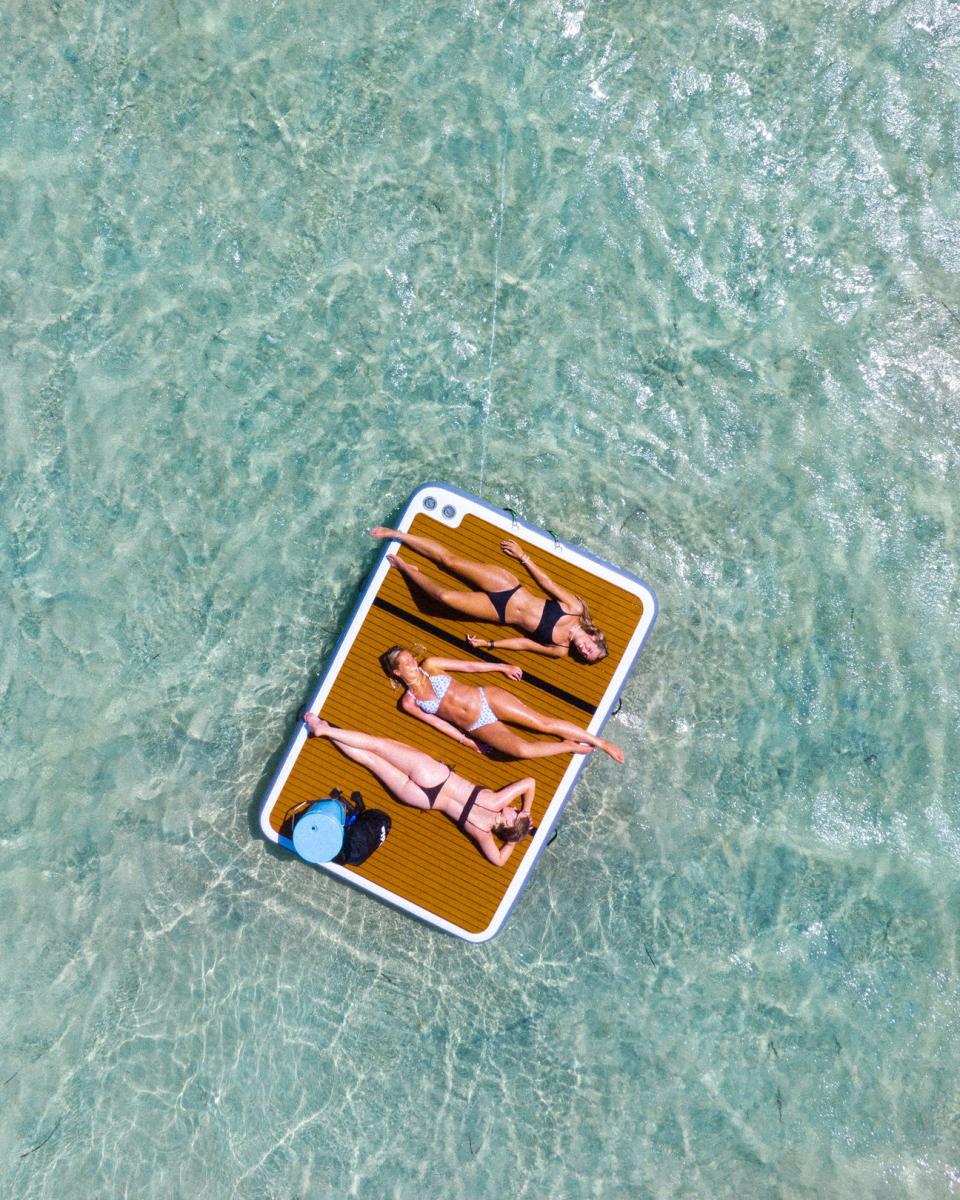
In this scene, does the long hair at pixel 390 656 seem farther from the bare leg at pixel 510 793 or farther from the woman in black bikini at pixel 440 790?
the bare leg at pixel 510 793

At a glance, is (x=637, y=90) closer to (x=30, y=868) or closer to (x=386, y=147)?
(x=386, y=147)

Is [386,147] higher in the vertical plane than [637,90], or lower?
lower

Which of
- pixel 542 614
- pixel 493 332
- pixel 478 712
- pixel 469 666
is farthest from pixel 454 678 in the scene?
pixel 493 332

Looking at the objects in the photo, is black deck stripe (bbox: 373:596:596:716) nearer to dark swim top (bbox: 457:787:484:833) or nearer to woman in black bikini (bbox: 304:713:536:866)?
woman in black bikini (bbox: 304:713:536:866)

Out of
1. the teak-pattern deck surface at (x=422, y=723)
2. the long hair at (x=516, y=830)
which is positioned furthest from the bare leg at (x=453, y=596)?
the long hair at (x=516, y=830)

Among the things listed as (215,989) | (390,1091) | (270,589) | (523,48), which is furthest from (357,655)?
(523,48)

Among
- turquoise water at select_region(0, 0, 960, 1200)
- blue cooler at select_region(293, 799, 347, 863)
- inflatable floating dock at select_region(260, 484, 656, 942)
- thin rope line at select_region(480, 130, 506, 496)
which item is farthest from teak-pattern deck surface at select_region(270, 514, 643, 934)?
thin rope line at select_region(480, 130, 506, 496)
